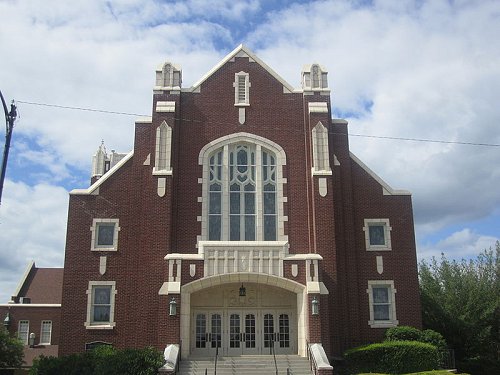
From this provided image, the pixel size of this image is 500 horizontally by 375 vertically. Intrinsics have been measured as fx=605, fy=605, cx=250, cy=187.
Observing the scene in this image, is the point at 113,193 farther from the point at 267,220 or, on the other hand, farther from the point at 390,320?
the point at 390,320

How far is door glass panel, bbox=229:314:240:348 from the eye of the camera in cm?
2364

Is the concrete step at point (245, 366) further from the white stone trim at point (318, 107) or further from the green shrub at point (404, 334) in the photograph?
the white stone trim at point (318, 107)

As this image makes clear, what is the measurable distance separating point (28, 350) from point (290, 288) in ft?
82.1

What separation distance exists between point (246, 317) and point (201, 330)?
185 cm

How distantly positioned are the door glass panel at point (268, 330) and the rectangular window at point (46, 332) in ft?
76.6

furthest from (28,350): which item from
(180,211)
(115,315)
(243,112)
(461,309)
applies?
(461,309)

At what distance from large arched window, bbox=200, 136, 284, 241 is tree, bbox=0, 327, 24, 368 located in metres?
11.3

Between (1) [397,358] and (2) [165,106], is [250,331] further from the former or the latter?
(2) [165,106]

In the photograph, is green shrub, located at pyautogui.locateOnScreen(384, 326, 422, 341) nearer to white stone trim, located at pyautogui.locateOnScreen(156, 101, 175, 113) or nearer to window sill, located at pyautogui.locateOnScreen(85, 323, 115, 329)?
window sill, located at pyautogui.locateOnScreen(85, 323, 115, 329)

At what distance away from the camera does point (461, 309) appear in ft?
100.0

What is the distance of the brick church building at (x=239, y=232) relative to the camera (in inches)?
905

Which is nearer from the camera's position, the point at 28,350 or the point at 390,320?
the point at 390,320

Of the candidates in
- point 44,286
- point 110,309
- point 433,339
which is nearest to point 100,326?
point 110,309

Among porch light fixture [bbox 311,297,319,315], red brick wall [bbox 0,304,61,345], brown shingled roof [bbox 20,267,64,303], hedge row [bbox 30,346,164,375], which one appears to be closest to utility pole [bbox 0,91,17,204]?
hedge row [bbox 30,346,164,375]
